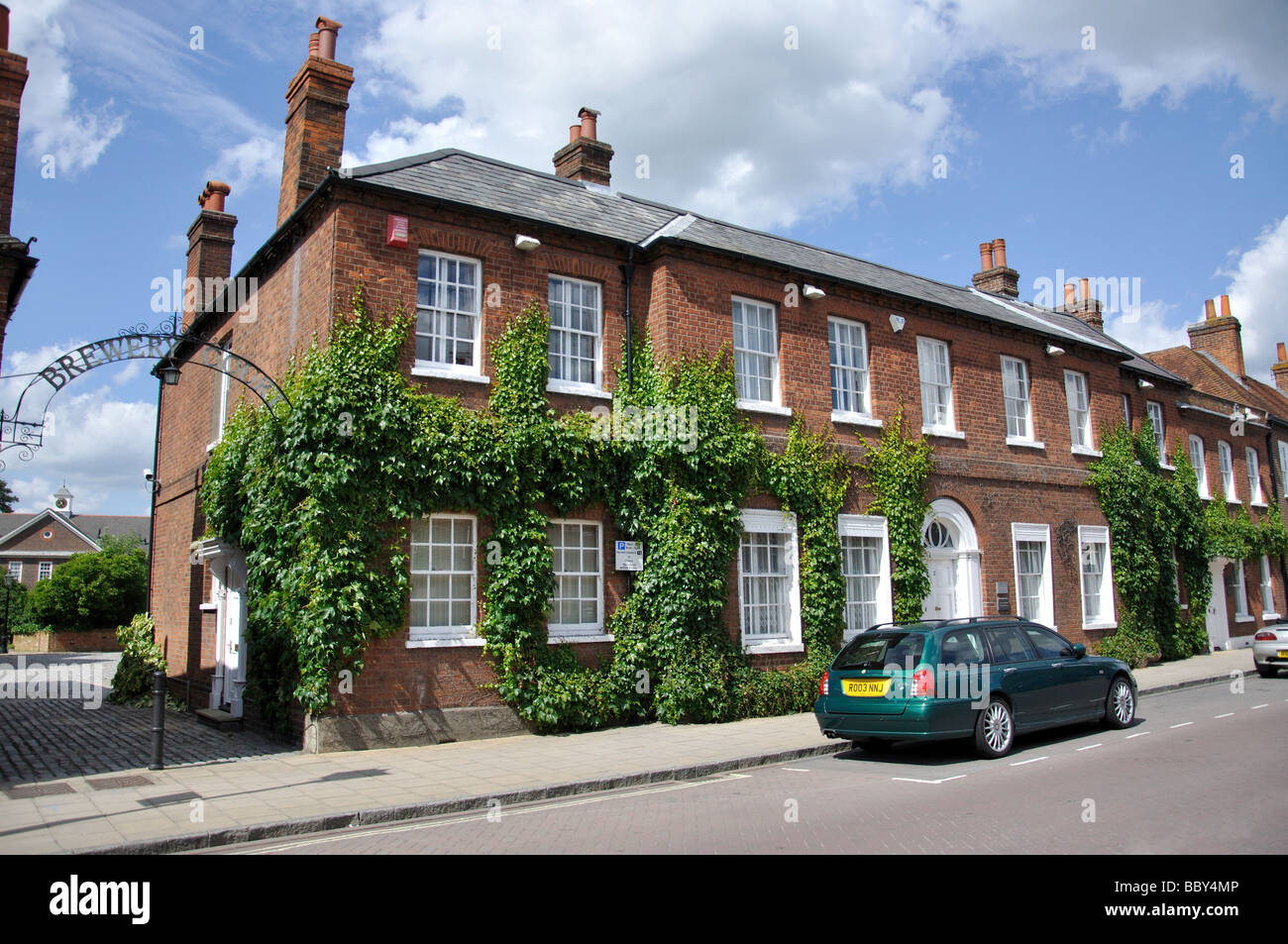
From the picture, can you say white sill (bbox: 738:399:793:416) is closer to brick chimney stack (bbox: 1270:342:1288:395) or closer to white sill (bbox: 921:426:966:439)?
white sill (bbox: 921:426:966:439)

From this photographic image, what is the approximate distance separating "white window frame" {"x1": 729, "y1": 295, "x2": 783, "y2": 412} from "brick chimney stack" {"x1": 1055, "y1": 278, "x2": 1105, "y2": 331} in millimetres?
15576

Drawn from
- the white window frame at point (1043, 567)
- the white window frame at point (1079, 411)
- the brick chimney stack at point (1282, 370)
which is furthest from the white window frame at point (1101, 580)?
the brick chimney stack at point (1282, 370)

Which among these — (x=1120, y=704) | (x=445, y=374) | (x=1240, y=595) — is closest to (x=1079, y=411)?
(x=1240, y=595)

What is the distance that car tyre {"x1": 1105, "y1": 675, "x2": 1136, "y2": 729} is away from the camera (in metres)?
12.1

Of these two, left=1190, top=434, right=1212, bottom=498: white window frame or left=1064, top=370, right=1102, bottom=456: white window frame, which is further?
left=1190, top=434, right=1212, bottom=498: white window frame

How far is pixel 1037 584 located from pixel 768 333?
8.55m

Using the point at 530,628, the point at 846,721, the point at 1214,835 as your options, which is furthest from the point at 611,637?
the point at 1214,835

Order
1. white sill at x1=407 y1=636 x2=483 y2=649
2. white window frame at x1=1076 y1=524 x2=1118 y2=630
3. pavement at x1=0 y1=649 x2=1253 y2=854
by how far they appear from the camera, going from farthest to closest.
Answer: white window frame at x1=1076 y1=524 x2=1118 y2=630 < white sill at x1=407 y1=636 x2=483 y2=649 < pavement at x1=0 y1=649 x2=1253 y2=854

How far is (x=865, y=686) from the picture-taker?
33.8 feet

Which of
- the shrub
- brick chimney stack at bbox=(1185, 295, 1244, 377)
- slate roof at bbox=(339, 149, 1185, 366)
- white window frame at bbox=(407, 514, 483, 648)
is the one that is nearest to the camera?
white window frame at bbox=(407, 514, 483, 648)

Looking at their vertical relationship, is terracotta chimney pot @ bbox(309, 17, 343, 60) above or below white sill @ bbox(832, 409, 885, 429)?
above

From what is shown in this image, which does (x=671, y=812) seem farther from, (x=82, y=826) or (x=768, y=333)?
(x=768, y=333)

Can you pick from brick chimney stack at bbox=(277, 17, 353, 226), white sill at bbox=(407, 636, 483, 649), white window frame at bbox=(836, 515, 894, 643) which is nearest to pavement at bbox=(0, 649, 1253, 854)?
white sill at bbox=(407, 636, 483, 649)
